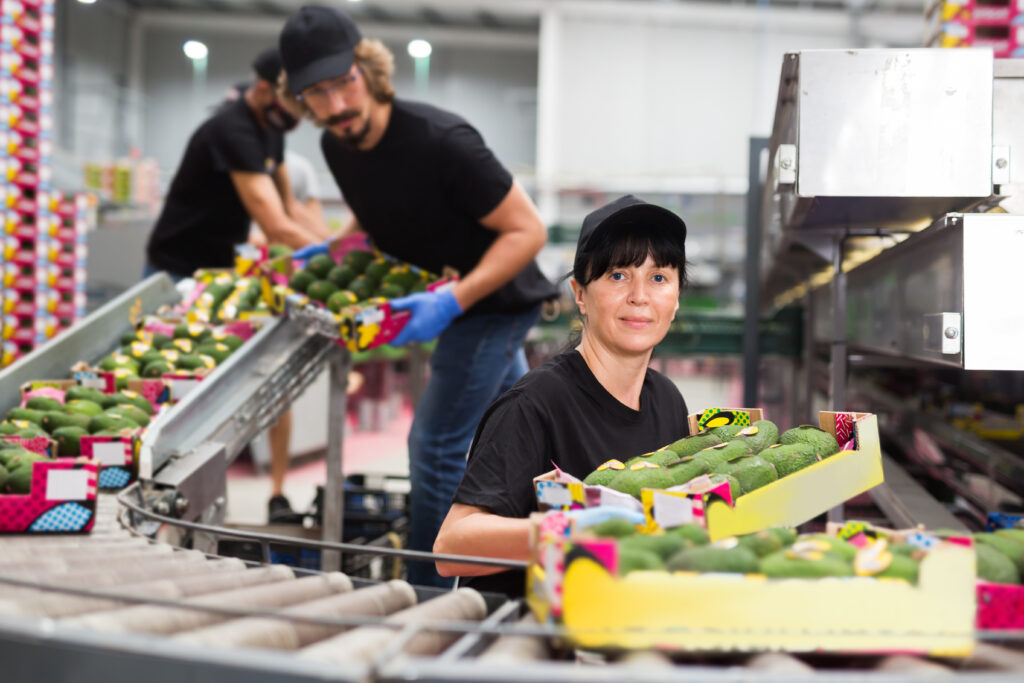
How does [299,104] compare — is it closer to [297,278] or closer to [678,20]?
[297,278]

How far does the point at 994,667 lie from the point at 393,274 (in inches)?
91.8

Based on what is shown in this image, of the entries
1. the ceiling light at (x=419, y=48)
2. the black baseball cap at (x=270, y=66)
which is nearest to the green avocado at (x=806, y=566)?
the black baseball cap at (x=270, y=66)

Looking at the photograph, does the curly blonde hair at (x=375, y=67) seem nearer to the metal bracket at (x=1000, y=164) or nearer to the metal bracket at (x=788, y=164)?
the metal bracket at (x=788, y=164)

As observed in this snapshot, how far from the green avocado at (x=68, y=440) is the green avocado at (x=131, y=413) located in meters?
0.18

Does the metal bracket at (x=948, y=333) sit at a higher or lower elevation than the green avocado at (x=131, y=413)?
higher

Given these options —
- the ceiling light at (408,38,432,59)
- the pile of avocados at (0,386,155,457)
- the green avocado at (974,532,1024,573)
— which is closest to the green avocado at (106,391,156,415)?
the pile of avocados at (0,386,155,457)

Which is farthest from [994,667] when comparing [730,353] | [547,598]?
[730,353]

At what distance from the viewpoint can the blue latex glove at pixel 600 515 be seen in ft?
3.07

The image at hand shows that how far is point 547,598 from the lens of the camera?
2.76ft

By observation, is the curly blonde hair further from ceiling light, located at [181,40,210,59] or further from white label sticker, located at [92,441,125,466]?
ceiling light, located at [181,40,210,59]

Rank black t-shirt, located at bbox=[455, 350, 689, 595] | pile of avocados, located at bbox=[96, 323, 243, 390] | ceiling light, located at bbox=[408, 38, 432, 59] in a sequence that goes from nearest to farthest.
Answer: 1. black t-shirt, located at bbox=[455, 350, 689, 595]
2. pile of avocados, located at bbox=[96, 323, 243, 390]
3. ceiling light, located at bbox=[408, 38, 432, 59]

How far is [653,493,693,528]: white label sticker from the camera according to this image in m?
0.96

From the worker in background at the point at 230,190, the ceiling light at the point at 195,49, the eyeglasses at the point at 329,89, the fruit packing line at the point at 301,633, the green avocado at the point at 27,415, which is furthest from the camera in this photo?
the ceiling light at the point at 195,49

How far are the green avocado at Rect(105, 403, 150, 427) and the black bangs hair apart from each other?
138cm
